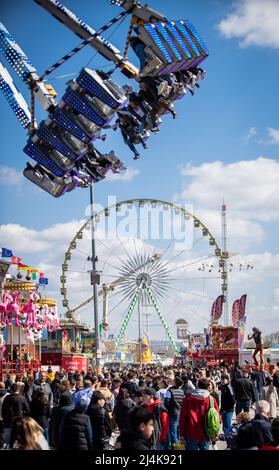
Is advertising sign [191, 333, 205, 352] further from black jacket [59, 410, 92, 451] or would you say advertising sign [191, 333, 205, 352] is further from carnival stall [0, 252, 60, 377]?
black jacket [59, 410, 92, 451]

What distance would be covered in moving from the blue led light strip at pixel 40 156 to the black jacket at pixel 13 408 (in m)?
4.74

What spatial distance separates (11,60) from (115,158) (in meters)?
2.90

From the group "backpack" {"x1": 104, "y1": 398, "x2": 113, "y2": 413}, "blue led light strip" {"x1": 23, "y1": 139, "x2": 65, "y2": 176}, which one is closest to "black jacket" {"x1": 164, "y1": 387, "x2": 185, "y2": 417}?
"backpack" {"x1": 104, "y1": 398, "x2": 113, "y2": 413}

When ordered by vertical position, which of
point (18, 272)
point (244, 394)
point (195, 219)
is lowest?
point (244, 394)

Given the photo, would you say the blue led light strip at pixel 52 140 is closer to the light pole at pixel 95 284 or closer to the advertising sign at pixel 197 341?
the light pole at pixel 95 284

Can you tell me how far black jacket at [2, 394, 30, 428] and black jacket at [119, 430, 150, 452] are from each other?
5067mm

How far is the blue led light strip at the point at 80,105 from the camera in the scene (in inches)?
516

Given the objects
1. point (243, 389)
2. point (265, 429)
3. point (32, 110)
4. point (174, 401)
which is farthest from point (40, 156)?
point (265, 429)

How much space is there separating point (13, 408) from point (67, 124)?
16.9 ft

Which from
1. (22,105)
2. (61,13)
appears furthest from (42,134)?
(61,13)

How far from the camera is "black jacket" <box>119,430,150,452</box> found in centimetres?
662
